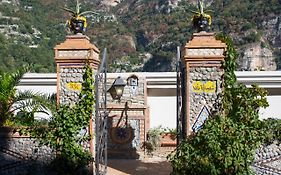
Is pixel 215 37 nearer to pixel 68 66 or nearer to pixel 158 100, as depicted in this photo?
pixel 68 66

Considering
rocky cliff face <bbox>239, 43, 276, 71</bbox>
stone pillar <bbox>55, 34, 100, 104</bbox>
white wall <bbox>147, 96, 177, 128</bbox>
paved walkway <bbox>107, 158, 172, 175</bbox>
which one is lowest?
paved walkway <bbox>107, 158, 172, 175</bbox>

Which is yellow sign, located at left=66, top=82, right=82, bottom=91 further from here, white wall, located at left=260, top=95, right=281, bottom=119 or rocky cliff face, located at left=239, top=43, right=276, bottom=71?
rocky cliff face, located at left=239, top=43, right=276, bottom=71

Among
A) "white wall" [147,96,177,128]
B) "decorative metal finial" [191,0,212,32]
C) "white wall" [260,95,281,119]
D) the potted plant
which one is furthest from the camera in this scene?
"white wall" [147,96,177,128]

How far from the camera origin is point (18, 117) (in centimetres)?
1040

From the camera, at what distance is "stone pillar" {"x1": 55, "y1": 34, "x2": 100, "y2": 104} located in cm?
887

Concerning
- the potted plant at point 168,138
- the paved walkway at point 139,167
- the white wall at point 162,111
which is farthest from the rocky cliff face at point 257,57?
the paved walkway at point 139,167

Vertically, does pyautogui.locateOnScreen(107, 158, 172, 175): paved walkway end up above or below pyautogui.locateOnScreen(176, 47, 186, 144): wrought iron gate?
below

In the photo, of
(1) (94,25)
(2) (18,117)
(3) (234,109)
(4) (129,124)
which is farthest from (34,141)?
(1) (94,25)

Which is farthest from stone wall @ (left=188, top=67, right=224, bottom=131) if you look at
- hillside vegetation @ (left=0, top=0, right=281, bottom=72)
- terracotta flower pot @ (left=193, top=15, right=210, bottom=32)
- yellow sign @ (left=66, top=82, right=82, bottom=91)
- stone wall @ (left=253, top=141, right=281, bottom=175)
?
hillside vegetation @ (left=0, top=0, right=281, bottom=72)

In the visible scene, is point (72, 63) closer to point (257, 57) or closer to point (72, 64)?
point (72, 64)

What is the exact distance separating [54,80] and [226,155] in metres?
8.18

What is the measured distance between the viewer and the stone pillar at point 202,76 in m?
8.61

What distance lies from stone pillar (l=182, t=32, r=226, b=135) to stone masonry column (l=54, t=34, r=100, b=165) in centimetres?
209

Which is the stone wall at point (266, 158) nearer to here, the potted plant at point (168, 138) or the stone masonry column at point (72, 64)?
the stone masonry column at point (72, 64)
